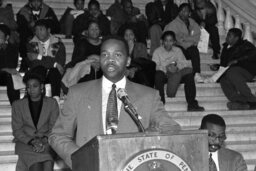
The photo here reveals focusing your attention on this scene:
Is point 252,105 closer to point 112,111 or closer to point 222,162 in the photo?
point 222,162

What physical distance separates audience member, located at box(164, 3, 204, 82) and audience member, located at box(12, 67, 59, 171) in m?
3.23

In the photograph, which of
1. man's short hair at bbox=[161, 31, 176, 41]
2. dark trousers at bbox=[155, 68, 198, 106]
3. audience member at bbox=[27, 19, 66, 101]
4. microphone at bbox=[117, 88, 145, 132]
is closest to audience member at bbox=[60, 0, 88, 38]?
audience member at bbox=[27, 19, 66, 101]

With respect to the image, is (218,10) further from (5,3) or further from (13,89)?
(13,89)

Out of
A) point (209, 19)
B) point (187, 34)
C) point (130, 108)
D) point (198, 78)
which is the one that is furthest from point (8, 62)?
Result: point (130, 108)

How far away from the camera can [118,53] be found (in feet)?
13.4

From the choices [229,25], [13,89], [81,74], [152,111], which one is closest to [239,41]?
[229,25]

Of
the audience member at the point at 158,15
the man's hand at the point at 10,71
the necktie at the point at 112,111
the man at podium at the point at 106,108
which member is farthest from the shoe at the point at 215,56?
the necktie at the point at 112,111

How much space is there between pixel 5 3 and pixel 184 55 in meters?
3.47

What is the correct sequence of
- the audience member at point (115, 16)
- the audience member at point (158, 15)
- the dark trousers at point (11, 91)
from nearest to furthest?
the dark trousers at point (11, 91)
the audience member at point (158, 15)
the audience member at point (115, 16)

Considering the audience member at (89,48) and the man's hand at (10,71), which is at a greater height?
the audience member at (89,48)

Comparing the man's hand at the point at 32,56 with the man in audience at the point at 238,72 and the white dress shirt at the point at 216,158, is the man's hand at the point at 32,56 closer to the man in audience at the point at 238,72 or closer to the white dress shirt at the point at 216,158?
the man in audience at the point at 238,72

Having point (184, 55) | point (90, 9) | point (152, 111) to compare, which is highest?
point (90, 9)

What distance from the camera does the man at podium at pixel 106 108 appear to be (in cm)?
407

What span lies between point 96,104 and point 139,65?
611cm
